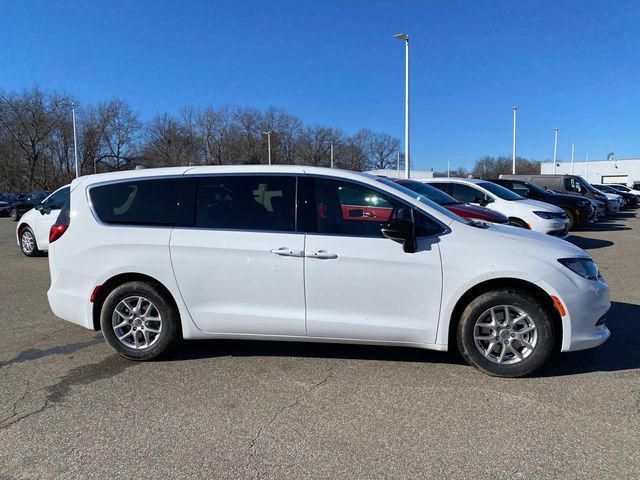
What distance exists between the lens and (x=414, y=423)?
3.19m

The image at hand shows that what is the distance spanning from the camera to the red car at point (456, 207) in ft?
29.6

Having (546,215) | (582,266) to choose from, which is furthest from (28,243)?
(546,215)

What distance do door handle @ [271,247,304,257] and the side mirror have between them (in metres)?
0.74

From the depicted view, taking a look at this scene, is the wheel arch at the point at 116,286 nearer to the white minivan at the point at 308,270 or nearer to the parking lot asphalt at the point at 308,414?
the white minivan at the point at 308,270

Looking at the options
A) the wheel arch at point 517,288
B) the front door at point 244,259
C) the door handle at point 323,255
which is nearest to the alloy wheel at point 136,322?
the front door at point 244,259

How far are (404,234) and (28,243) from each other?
10286 millimetres

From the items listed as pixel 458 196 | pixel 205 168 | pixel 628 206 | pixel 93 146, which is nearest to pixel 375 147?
pixel 93 146

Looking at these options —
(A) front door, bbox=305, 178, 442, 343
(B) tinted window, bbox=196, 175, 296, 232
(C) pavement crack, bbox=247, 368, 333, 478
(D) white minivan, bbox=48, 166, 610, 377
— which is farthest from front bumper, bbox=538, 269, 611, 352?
(B) tinted window, bbox=196, 175, 296, 232

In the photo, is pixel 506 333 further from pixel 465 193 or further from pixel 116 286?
pixel 465 193

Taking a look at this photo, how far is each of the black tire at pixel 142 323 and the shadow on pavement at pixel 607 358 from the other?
10.7ft

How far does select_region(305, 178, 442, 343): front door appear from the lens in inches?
151

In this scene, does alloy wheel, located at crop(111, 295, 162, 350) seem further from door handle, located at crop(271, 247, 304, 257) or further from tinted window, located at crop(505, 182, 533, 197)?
tinted window, located at crop(505, 182, 533, 197)

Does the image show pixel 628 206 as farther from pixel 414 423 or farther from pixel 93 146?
pixel 93 146

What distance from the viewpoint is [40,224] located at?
10.5m
